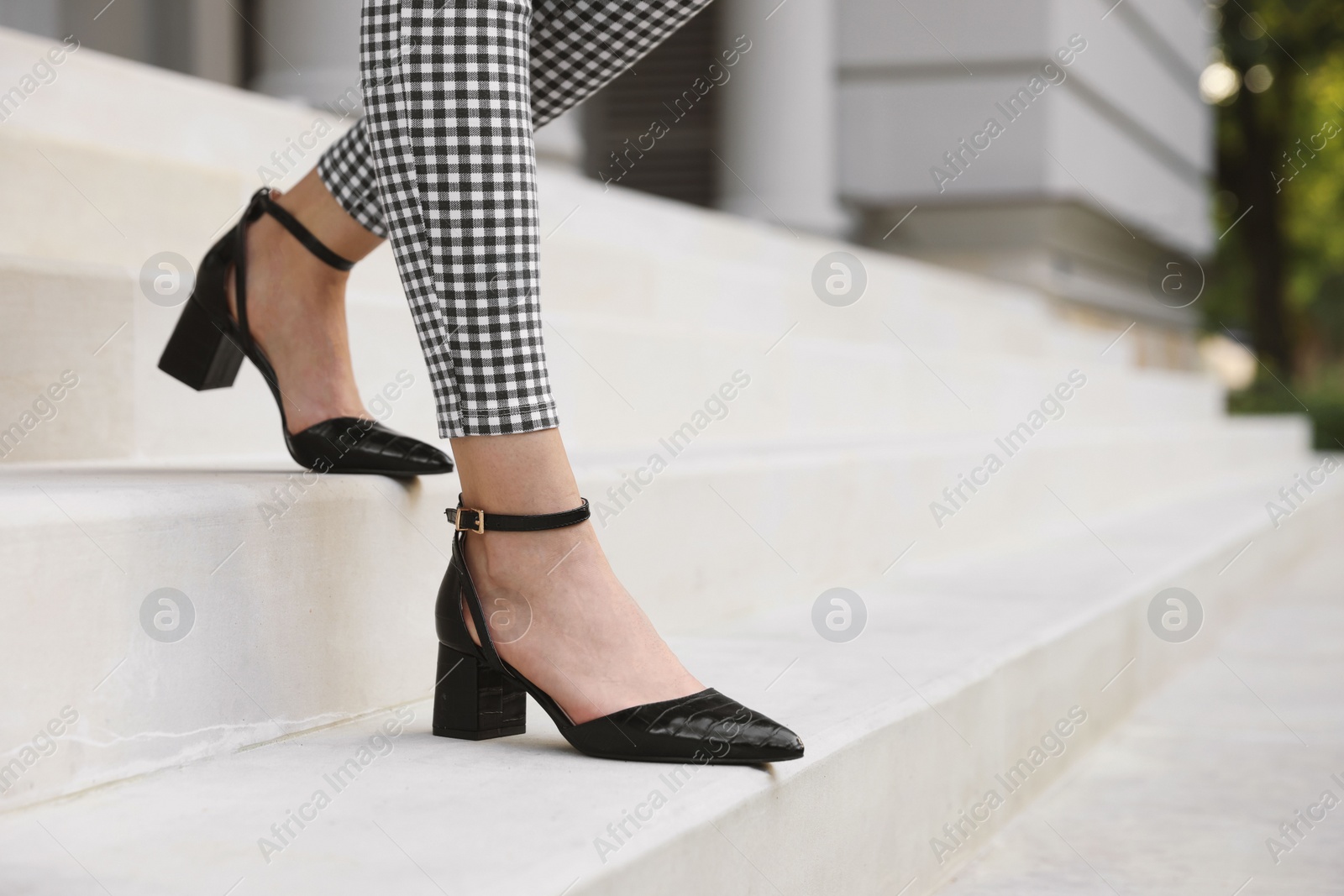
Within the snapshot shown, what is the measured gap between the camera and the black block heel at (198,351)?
4.86 feet

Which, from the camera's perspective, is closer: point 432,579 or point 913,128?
point 432,579

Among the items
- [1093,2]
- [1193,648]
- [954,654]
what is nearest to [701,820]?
[954,654]

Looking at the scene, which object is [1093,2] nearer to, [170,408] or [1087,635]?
[1087,635]

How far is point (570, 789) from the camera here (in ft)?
3.59

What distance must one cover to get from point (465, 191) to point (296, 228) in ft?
1.27

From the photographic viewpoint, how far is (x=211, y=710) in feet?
3.85

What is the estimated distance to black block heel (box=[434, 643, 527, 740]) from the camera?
125 centimetres

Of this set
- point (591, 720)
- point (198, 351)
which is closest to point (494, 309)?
point (591, 720)

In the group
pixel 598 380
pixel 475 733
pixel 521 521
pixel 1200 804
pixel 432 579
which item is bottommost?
pixel 1200 804

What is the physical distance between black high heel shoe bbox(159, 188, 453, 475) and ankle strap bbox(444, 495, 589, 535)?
0.89 ft

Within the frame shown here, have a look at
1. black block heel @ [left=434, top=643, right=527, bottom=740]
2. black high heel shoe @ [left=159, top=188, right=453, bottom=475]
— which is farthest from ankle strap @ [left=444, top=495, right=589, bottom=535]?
black high heel shoe @ [left=159, top=188, right=453, bottom=475]

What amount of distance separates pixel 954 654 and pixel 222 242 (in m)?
1.04

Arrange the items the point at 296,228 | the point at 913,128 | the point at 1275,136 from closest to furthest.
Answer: the point at 296,228
the point at 913,128
the point at 1275,136

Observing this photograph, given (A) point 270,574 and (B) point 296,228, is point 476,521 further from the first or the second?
(B) point 296,228
